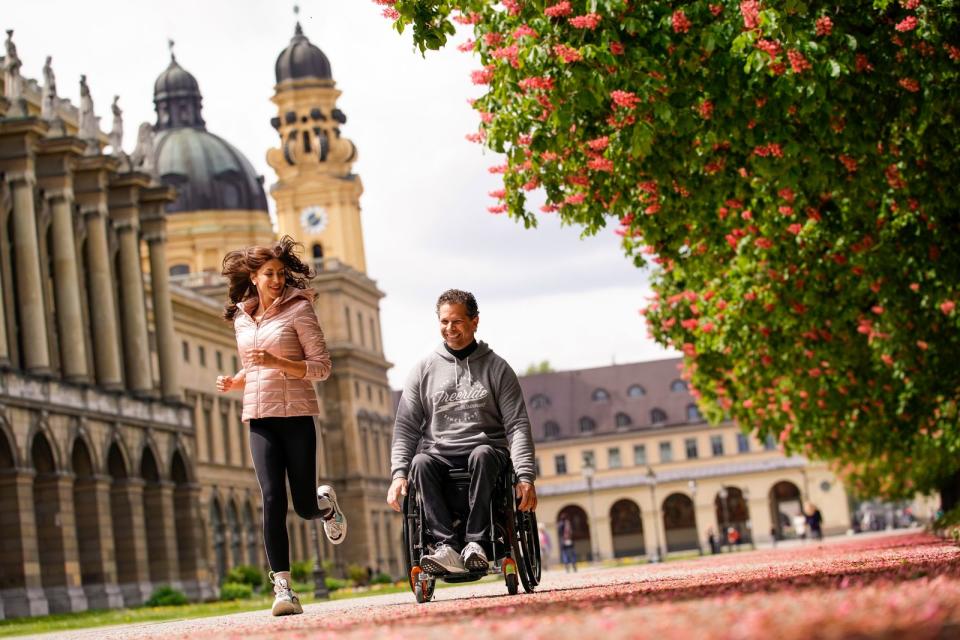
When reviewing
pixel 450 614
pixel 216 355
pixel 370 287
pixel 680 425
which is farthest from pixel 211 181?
pixel 450 614

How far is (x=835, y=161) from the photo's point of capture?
18.4 meters

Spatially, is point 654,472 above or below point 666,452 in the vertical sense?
below

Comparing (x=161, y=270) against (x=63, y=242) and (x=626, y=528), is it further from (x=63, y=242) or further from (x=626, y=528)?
(x=626, y=528)

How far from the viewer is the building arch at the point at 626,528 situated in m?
137

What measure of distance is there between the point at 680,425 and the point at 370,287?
30965mm

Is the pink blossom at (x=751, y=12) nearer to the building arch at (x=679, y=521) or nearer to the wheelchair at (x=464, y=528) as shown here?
the wheelchair at (x=464, y=528)

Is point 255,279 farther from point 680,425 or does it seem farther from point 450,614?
point 680,425

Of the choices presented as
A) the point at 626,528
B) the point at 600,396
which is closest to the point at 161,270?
the point at 626,528

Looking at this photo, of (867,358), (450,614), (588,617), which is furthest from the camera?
(867,358)

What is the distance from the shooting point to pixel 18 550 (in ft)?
158

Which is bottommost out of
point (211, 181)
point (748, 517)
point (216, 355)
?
point (748, 517)

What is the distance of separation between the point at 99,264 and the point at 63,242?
10.8ft

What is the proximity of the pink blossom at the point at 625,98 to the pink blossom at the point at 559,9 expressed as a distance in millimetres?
820

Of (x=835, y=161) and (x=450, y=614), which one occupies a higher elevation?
(x=835, y=161)
